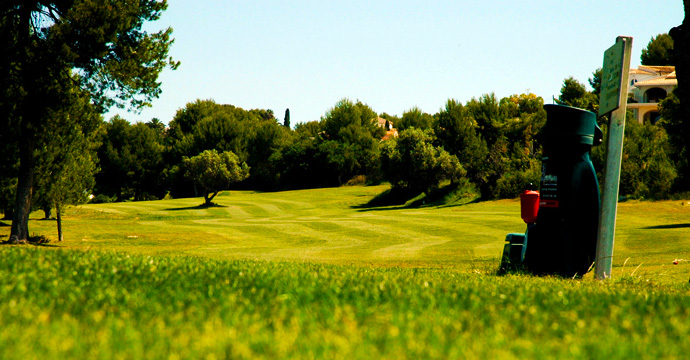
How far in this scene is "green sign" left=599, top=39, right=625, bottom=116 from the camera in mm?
10844

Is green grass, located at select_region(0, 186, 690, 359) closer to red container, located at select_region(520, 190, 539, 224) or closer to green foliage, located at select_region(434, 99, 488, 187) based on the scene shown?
red container, located at select_region(520, 190, 539, 224)

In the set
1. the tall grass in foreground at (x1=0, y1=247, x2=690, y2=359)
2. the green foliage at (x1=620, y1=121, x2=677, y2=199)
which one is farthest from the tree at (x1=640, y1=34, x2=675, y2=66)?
the tall grass in foreground at (x1=0, y1=247, x2=690, y2=359)

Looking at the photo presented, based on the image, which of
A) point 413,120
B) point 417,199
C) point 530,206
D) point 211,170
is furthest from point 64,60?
point 413,120

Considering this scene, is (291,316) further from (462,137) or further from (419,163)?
(462,137)

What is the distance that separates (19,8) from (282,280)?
870 inches

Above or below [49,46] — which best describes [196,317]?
below

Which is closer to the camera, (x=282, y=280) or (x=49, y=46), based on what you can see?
(x=282, y=280)

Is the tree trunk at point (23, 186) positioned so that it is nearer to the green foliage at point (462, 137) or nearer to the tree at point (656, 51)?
the green foliage at point (462, 137)

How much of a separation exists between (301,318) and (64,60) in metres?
22.4

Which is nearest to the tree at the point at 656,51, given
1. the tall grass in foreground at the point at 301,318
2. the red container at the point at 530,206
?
the red container at the point at 530,206

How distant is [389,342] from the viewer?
13.1 ft

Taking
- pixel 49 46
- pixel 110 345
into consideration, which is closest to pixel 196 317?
pixel 110 345

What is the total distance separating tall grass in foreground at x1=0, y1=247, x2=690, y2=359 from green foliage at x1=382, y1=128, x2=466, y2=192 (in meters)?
54.8

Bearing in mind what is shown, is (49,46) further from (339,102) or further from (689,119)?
(339,102)
